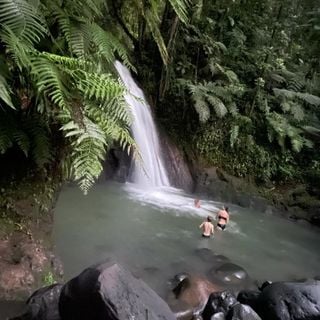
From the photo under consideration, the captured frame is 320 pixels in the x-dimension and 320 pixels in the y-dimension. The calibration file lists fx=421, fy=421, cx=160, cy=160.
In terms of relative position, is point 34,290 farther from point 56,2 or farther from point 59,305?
point 56,2

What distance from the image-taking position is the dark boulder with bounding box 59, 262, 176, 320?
331 centimetres

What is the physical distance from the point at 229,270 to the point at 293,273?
1.42 meters

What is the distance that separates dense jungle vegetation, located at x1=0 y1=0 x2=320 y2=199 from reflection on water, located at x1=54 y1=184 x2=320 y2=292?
1499 mm

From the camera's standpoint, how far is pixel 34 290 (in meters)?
4.12

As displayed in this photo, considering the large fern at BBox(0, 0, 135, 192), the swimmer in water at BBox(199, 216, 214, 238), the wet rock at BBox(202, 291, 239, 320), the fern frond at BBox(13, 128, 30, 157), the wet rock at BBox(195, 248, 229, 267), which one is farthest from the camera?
the swimmer in water at BBox(199, 216, 214, 238)

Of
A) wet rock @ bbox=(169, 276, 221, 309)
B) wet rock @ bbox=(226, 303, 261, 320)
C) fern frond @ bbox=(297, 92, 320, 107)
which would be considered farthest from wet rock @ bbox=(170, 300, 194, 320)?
fern frond @ bbox=(297, 92, 320, 107)

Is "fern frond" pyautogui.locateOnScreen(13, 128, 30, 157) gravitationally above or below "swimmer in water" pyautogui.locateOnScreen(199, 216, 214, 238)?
above

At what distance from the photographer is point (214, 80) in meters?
12.1

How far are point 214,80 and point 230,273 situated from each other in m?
7.19

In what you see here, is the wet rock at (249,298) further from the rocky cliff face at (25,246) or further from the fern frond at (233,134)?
the fern frond at (233,134)

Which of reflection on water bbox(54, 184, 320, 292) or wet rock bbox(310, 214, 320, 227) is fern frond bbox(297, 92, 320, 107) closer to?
wet rock bbox(310, 214, 320, 227)

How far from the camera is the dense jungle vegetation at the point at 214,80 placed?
157 inches

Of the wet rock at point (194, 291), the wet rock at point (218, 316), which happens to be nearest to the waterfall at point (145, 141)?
the wet rock at point (194, 291)

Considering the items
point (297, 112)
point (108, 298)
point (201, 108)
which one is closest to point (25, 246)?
point (108, 298)
